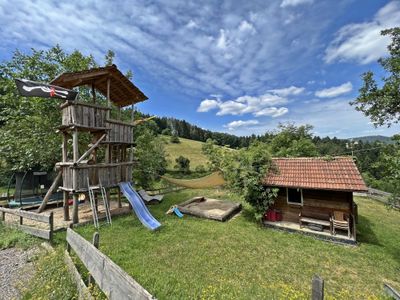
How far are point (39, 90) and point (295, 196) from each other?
11.8 m

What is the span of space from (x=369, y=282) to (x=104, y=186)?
10.4 metres

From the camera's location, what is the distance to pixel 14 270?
536 cm

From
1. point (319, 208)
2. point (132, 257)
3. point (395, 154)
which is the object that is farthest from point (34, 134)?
point (395, 154)

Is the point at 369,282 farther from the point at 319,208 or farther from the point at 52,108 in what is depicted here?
the point at 52,108

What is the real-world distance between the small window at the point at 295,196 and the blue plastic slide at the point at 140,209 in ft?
20.7

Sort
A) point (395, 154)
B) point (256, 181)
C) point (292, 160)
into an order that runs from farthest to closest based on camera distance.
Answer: point (292, 160)
point (256, 181)
point (395, 154)

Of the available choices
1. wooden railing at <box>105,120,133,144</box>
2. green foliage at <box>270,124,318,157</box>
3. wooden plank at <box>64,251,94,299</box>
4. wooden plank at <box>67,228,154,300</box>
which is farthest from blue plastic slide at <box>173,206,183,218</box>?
green foliage at <box>270,124,318,157</box>

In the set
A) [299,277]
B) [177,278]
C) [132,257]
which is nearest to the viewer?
[177,278]

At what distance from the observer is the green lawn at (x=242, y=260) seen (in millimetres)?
4824

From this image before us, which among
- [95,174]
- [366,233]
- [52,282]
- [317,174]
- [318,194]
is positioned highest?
[95,174]

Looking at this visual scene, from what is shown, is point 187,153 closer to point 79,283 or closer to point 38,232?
point 38,232

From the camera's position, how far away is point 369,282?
18.2 ft

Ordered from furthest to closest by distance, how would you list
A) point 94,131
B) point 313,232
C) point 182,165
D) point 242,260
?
1. point 182,165
2. point 94,131
3. point 313,232
4. point 242,260

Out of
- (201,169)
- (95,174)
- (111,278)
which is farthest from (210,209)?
(201,169)
